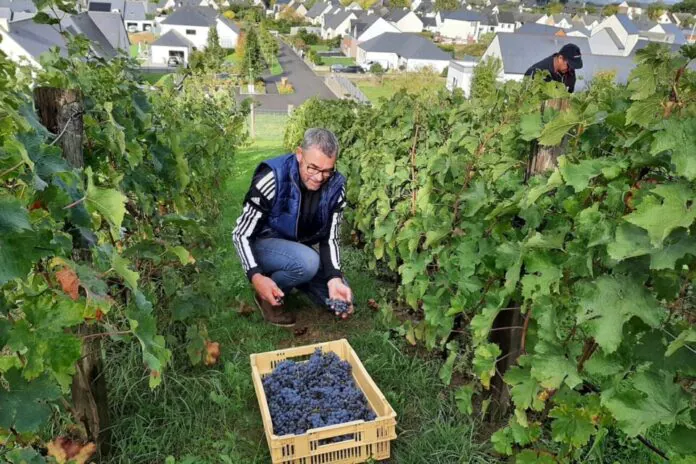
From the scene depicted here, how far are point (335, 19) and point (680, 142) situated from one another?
87.3 meters

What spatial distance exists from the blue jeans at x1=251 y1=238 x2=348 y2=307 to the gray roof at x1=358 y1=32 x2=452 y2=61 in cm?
5567

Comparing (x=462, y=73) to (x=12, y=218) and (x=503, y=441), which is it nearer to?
(x=503, y=441)

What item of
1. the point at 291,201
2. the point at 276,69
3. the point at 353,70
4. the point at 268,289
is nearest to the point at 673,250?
the point at 268,289

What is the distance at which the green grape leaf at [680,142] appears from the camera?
1370 mm

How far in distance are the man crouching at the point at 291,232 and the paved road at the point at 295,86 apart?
23.2m

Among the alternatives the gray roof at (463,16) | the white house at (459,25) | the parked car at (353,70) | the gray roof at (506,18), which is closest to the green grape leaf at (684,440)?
the parked car at (353,70)

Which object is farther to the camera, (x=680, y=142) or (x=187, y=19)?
(x=187, y=19)

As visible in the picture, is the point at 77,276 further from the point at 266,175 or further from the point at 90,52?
the point at 266,175

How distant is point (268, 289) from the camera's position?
3.52 meters

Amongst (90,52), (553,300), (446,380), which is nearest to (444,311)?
(446,380)

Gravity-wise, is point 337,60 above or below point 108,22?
below

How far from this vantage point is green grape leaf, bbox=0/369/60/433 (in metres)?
1.39

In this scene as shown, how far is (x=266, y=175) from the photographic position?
3.63 metres

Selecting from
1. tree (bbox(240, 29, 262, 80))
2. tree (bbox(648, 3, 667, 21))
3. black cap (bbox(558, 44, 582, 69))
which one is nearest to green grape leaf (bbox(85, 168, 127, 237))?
black cap (bbox(558, 44, 582, 69))
